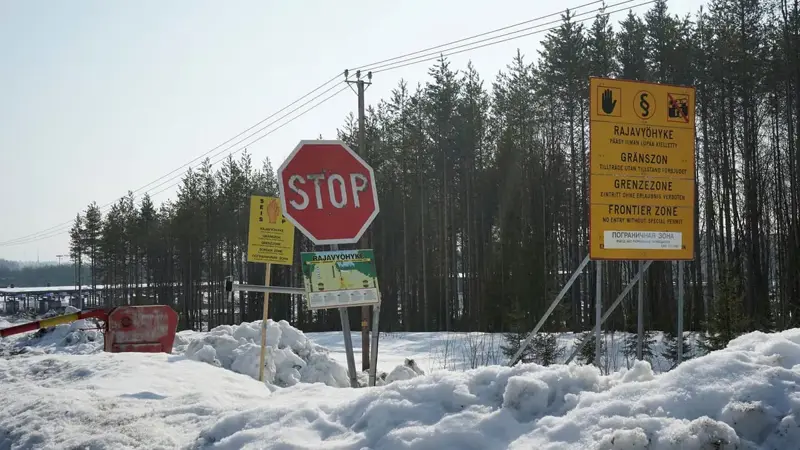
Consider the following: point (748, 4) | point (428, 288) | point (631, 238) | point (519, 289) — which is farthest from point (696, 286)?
point (631, 238)

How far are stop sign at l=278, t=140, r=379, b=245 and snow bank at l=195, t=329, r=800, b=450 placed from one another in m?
1.73

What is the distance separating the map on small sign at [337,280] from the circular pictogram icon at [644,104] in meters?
3.48

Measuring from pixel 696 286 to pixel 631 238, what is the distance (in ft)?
78.9

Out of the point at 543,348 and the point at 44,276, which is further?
the point at 44,276

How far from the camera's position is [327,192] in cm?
593

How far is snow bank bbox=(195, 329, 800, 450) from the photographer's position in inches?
113

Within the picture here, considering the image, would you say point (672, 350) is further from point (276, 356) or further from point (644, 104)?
point (644, 104)

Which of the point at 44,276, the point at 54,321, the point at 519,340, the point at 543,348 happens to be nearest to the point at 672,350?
the point at 543,348

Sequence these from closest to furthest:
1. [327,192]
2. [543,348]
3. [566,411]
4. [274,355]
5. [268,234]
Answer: [566,411], [327,192], [268,234], [274,355], [543,348]

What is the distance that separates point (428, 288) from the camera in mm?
44219

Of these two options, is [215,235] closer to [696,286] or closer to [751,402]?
[696,286]

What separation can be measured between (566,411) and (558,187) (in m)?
34.1

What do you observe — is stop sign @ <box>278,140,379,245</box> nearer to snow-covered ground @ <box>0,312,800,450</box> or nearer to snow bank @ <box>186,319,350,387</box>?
snow-covered ground @ <box>0,312,800,450</box>

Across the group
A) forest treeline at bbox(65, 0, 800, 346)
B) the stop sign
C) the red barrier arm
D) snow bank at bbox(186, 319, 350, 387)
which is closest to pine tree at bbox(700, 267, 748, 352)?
forest treeline at bbox(65, 0, 800, 346)
